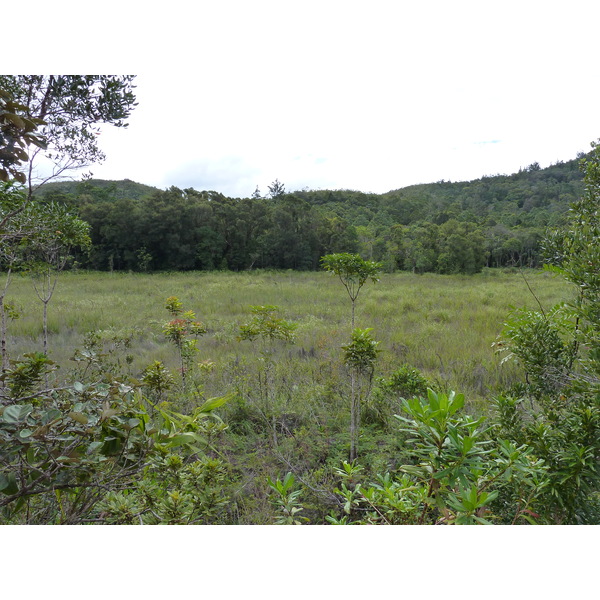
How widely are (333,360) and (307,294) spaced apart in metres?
6.82

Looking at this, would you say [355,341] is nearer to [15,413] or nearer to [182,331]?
[182,331]

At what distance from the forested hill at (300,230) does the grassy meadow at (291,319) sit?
2.10 meters

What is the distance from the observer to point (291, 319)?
8.65 m

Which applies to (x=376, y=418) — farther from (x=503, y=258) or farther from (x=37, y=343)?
(x=503, y=258)

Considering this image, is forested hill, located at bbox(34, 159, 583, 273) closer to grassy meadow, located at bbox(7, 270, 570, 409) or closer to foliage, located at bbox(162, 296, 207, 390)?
grassy meadow, located at bbox(7, 270, 570, 409)

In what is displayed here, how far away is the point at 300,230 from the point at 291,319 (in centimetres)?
1159

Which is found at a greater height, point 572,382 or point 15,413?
point 15,413

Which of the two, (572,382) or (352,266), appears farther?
(352,266)

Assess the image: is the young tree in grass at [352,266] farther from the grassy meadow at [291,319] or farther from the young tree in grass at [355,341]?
the grassy meadow at [291,319]

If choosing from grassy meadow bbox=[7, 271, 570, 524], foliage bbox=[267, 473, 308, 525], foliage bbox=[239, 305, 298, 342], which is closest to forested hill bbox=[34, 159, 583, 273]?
grassy meadow bbox=[7, 271, 570, 524]

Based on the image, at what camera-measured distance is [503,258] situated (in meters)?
24.4

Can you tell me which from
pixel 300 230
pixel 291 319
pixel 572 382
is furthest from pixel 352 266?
pixel 300 230

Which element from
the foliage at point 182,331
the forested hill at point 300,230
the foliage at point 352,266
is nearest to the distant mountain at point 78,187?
the foliage at point 182,331
